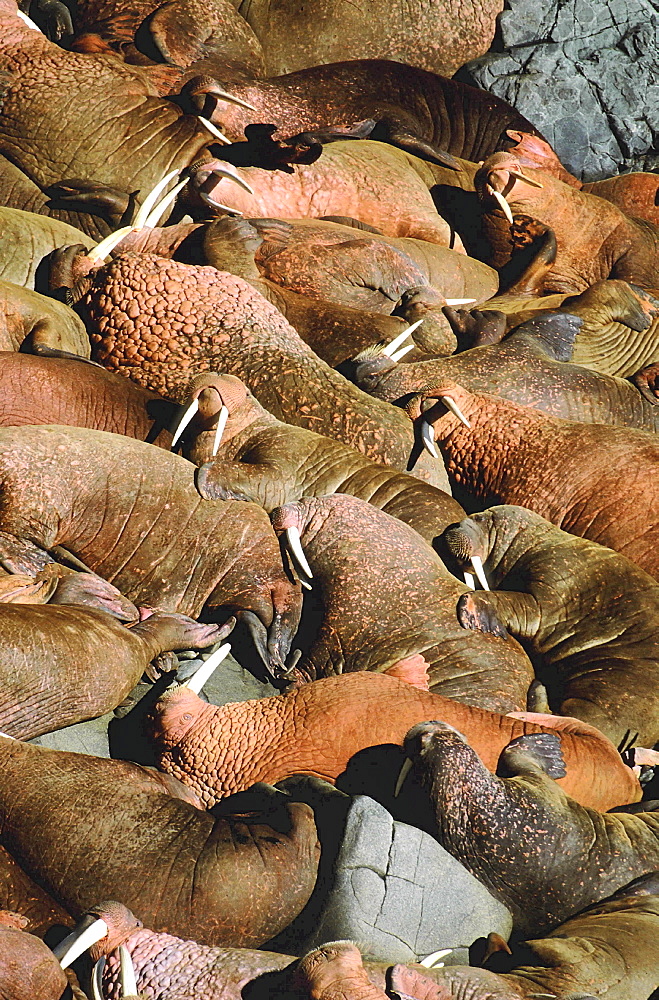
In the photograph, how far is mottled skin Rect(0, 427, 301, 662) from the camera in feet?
19.6

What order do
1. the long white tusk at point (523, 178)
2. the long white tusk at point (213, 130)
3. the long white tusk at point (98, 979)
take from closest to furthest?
1. the long white tusk at point (98, 979)
2. the long white tusk at point (213, 130)
3. the long white tusk at point (523, 178)

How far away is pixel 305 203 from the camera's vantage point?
8750 mm

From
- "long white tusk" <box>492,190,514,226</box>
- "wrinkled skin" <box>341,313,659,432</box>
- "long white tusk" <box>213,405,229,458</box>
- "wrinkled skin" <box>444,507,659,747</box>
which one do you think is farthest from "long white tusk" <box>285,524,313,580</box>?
"long white tusk" <box>492,190,514,226</box>

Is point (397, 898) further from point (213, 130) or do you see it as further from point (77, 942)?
point (213, 130)

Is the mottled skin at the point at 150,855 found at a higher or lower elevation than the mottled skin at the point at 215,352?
lower

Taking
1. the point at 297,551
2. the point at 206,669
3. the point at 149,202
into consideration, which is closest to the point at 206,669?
the point at 206,669

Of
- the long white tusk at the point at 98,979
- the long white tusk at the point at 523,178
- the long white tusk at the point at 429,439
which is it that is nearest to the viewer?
the long white tusk at the point at 98,979

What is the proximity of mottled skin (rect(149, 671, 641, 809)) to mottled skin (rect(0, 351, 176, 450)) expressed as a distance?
180 cm

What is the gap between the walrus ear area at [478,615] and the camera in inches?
234

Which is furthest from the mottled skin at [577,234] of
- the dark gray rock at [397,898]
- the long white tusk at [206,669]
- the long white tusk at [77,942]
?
the long white tusk at [77,942]

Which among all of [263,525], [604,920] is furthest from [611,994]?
[263,525]

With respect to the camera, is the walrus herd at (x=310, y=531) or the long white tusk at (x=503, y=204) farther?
the long white tusk at (x=503, y=204)

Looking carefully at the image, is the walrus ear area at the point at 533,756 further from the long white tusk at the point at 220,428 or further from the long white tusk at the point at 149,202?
the long white tusk at the point at 149,202

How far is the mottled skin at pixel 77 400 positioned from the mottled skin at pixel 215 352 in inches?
9.6
